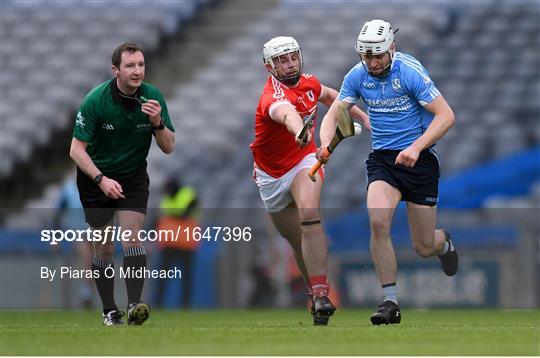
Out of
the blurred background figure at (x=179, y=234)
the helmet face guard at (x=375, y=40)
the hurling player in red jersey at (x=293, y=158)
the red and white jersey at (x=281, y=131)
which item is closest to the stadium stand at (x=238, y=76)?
the blurred background figure at (x=179, y=234)

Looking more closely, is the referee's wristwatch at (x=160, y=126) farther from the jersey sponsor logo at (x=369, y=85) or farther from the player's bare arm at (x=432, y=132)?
the player's bare arm at (x=432, y=132)

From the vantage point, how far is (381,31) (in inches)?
371

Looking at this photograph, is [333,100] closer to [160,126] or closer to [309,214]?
[309,214]

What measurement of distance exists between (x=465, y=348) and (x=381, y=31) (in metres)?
2.79

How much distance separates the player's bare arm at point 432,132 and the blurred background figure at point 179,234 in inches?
264

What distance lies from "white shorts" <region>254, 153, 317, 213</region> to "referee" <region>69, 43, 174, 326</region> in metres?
0.78

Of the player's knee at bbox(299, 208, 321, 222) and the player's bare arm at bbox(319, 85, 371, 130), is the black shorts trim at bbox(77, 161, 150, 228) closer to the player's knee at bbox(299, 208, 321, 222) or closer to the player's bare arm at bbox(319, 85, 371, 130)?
the player's knee at bbox(299, 208, 321, 222)

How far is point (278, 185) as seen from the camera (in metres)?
10.2

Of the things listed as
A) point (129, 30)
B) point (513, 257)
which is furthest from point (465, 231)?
point (129, 30)

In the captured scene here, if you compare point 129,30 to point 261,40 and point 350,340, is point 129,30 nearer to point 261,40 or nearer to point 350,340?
point 261,40

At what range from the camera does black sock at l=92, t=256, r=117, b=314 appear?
10289mm

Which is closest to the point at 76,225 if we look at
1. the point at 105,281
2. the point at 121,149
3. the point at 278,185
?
the point at 105,281

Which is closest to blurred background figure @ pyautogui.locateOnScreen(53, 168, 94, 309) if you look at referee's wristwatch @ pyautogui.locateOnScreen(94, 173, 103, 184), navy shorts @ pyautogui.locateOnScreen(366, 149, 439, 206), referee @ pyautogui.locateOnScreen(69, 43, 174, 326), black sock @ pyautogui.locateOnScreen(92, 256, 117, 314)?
black sock @ pyautogui.locateOnScreen(92, 256, 117, 314)

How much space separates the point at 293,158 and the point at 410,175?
95 cm
